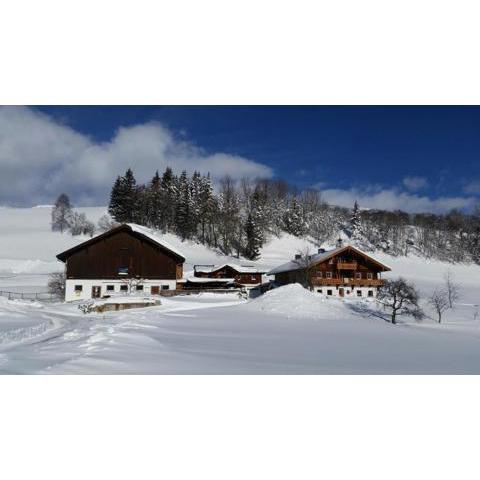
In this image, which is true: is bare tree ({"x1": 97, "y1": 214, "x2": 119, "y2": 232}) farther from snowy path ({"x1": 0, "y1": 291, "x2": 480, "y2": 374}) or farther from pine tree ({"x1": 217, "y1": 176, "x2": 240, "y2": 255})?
snowy path ({"x1": 0, "y1": 291, "x2": 480, "y2": 374})

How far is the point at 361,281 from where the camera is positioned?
175 feet

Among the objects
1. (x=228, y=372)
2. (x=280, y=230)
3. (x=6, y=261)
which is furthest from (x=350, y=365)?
(x=280, y=230)

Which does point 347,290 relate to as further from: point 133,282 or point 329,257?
point 133,282

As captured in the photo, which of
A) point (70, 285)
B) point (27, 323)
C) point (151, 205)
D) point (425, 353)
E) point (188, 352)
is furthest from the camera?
point (151, 205)

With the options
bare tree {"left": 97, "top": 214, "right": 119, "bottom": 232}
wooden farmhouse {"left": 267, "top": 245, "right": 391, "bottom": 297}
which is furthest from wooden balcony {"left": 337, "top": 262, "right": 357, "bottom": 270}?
bare tree {"left": 97, "top": 214, "right": 119, "bottom": 232}

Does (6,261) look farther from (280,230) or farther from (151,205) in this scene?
(280,230)

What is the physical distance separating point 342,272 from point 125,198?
47520mm

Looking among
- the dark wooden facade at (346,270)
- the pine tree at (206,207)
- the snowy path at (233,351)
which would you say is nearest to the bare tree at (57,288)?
the dark wooden facade at (346,270)

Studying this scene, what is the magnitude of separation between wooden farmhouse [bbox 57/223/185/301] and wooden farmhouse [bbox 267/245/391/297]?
1660 centimetres

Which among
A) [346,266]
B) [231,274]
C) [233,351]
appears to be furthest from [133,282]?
[233,351]

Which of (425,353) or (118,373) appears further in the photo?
(425,353)

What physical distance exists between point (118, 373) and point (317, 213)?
9990 cm

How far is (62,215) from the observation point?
88312 mm

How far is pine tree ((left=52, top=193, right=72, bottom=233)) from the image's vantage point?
87.6 metres
